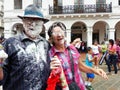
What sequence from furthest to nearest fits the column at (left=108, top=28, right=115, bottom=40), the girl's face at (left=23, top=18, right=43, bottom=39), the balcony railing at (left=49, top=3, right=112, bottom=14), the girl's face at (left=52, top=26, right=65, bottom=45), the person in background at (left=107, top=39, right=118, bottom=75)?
the balcony railing at (left=49, top=3, right=112, bottom=14) → the column at (left=108, top=28, right=115, bottom=40) → the person in background at (left=107, top=39, right=118, bottom=75) → the girl's face at (left=52, top=26, right=65, bottom=45) → the girl's face at (left=23, top=18, right=43, bottom=39)

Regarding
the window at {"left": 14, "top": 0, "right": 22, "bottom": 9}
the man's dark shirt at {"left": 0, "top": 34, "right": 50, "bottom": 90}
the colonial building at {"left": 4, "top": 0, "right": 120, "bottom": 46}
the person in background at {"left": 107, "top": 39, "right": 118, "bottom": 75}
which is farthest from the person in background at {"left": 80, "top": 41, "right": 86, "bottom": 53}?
the man's dark shirt at {"left": 0, "top": 34, "right": 50, "bottom": 90}

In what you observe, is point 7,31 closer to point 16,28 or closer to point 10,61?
point 16,28

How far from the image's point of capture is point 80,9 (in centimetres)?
3584

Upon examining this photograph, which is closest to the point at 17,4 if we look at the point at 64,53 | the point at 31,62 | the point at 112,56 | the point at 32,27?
the point at 112,56

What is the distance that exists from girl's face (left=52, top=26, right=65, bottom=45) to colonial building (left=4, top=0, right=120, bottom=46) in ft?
100

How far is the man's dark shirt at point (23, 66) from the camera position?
325cm

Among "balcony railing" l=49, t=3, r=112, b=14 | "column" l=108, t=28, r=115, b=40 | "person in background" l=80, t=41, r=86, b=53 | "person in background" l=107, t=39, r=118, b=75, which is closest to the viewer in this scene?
"person in background" l=107, t=39, r=118, b=75

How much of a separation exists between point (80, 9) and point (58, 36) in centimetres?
3231

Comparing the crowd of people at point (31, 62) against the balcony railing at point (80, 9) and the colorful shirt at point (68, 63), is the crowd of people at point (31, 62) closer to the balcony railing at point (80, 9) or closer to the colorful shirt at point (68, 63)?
the colorful shirt at point (68, 63)

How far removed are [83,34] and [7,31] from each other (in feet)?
24.6

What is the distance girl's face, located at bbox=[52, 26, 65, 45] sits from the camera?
3753 millimetres

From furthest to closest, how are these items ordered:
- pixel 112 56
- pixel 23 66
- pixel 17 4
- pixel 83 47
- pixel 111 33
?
pixel 17 4
pixel 83 47
pixel 111 33
pixel 112 56
pixel 23 66

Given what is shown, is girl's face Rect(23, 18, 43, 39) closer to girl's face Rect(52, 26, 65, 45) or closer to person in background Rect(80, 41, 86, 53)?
girl's face Rect(52, 26, 65, 45)

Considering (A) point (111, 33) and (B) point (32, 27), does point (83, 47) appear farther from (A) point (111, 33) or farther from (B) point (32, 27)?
(B) point (32, 27)
